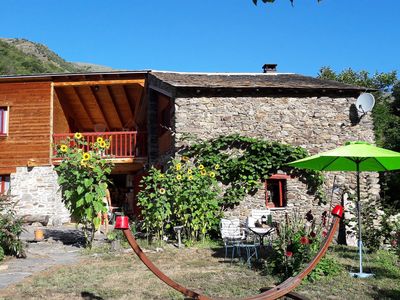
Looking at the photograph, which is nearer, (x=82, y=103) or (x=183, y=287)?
(x=183, y=287)

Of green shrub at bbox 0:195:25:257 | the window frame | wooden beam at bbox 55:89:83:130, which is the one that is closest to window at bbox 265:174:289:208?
green shrub at bbox 0:195:25:257

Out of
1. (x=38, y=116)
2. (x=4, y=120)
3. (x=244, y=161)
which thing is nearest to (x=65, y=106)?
(x=38, y=116)

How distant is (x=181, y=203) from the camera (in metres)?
9.02

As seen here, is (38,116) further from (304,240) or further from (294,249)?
(304,240)

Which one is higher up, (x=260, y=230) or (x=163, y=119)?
(x=163, y=119)

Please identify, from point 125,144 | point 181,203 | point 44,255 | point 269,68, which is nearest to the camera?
point 44,255

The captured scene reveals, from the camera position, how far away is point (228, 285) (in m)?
5.57

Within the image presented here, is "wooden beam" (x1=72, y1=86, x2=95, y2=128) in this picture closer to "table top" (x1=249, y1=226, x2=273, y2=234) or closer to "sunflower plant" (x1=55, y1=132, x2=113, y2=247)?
"sunflower plant" (x1=55, y1=132, x2=113, y2=247)

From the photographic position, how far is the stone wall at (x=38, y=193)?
13852 millimetres

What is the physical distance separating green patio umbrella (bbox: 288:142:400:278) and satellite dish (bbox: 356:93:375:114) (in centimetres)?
435

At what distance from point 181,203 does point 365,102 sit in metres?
6.02

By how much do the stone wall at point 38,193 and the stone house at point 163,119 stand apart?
0.12 feet

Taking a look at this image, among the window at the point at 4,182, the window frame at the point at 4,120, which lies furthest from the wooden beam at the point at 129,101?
the window at the point at 4,182

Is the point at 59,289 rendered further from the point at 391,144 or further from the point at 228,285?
the point at 391,144
